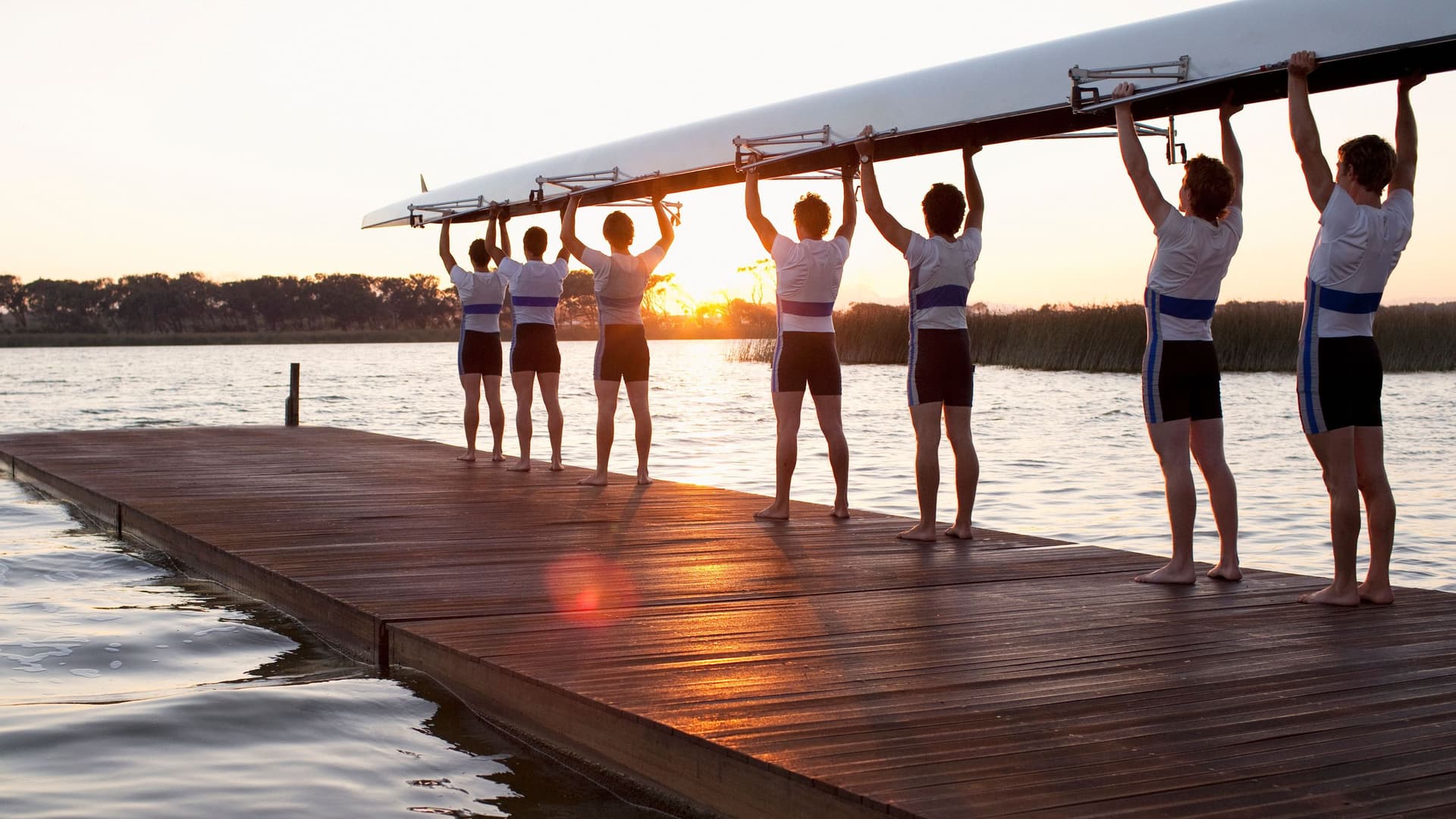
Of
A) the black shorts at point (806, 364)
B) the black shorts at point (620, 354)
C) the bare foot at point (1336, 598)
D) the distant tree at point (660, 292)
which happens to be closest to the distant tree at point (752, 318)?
the distant tree at point (660, 292)

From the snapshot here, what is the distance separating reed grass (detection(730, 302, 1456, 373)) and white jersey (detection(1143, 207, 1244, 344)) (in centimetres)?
1762

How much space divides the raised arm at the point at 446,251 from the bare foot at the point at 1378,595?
6.37 meters

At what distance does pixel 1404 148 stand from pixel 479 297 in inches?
247

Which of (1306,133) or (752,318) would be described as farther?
(752,318)

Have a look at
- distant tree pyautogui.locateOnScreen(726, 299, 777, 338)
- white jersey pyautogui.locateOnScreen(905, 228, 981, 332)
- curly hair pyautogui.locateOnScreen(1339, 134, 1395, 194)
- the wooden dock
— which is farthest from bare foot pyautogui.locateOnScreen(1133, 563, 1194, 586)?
distant tree pyautogui.locateOnScreen(726, 299, 777, 338)

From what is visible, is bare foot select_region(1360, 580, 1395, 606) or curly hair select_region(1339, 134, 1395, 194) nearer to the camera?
curly hair select_region(1339, 134, 1395, 194)

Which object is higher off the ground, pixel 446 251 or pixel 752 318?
pixel 752 318

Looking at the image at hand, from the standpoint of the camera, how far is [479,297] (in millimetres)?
9086

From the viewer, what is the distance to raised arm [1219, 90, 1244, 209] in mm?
4660

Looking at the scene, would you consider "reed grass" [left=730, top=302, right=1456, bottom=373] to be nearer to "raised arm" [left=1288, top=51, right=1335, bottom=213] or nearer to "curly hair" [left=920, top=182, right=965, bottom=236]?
"curly hair" [left=920, top=182, right=965, bottom=236]

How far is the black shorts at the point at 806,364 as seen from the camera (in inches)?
249

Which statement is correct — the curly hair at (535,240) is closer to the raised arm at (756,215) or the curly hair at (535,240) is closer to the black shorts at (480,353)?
the black shorts at (480,353)

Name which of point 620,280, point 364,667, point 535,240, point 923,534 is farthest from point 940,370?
point 535,240

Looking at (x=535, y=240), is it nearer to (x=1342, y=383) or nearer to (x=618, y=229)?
(x=618, y=229)
